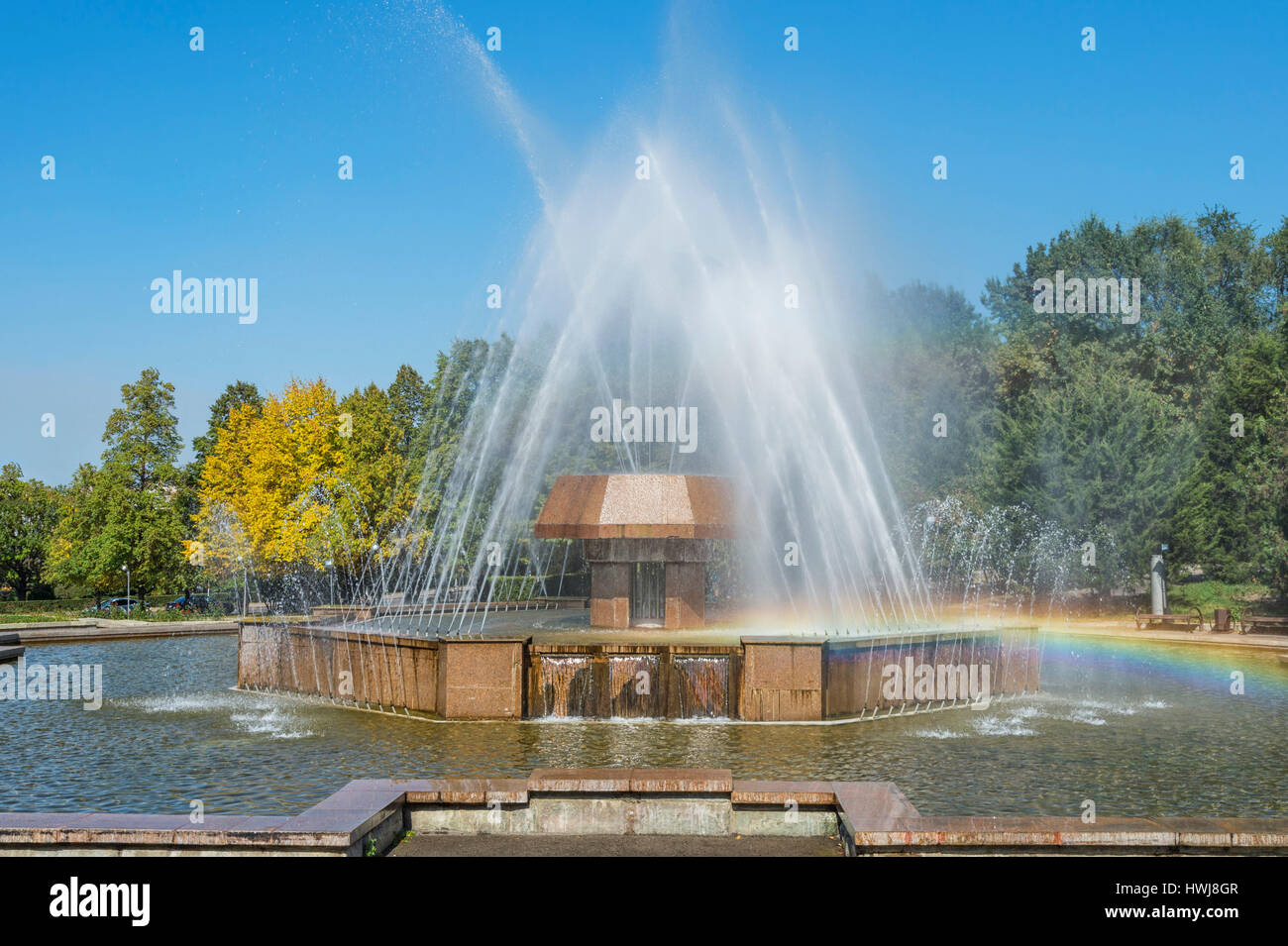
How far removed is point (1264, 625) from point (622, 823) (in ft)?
107

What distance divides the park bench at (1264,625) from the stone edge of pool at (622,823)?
29.6 m

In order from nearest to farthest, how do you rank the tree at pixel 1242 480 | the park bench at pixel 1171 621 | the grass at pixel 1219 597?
the park bench at pixel 1171 621 → the tree at pixel 1242 480 → the grass at pixel 1219 597

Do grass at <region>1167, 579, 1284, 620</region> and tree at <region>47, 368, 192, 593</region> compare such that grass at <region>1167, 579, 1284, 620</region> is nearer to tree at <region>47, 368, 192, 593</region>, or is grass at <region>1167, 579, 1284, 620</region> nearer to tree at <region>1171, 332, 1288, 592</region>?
tree at <region>1171, 332, 1288, 592</region>

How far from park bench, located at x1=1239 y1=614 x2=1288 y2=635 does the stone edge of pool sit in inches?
1165

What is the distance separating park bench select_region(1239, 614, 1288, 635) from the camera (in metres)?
34.3

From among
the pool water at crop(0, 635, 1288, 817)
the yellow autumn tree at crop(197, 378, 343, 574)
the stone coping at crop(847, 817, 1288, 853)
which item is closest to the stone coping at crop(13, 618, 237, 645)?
the yellow autumn tree at crop(197, 378, 343, 574)

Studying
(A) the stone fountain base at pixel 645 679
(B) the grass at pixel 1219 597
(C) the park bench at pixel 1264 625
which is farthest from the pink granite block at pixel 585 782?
(B) the grass at pixel 1219 597

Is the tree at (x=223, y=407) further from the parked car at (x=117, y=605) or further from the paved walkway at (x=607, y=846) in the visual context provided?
the paved walkway at (x=607, y=846)

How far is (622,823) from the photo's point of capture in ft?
31.5

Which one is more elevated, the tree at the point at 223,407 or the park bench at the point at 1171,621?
the tree at the point at 223,407

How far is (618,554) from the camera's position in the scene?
75.3 ft

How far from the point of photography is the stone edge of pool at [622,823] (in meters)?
8.37

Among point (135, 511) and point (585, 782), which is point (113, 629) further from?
point (585, 782)
